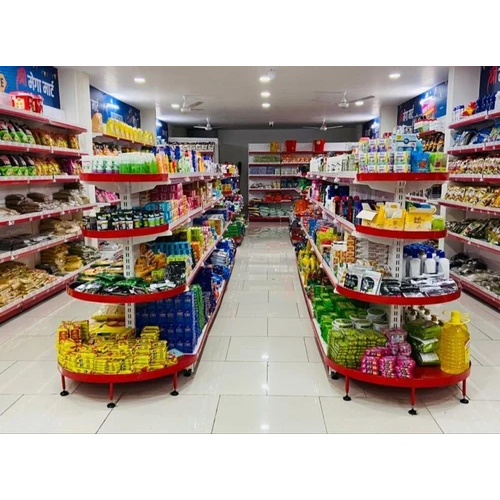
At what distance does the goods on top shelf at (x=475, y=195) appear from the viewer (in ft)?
19.2

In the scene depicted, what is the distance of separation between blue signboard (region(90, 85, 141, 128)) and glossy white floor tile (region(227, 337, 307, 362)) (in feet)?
18.0

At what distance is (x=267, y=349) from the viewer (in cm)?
433

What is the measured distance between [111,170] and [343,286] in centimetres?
187

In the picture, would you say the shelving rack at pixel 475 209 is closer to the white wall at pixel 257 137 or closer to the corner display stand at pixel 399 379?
the corner display stand at pixel 399 379

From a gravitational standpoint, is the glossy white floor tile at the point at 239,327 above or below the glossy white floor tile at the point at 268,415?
below

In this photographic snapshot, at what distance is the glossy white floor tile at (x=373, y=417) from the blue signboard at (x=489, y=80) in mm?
5192

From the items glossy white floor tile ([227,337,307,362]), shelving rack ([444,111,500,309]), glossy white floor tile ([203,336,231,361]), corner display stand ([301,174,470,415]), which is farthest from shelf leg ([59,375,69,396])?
shelving rack ([444,111,500,309])

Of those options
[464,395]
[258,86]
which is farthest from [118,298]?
[258,86]

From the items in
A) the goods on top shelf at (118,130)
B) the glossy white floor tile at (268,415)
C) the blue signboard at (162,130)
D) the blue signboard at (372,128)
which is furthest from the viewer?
the blue signboard at (162,130)

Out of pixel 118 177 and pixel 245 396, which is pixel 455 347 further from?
pixel 118 177

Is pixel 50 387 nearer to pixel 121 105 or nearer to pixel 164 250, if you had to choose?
pixel 164 250

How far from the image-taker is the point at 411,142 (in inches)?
132

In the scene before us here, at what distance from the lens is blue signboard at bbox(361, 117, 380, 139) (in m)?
13.5

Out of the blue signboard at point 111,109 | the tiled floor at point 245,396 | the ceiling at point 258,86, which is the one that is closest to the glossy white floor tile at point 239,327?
the tiled floor at point 245,396
